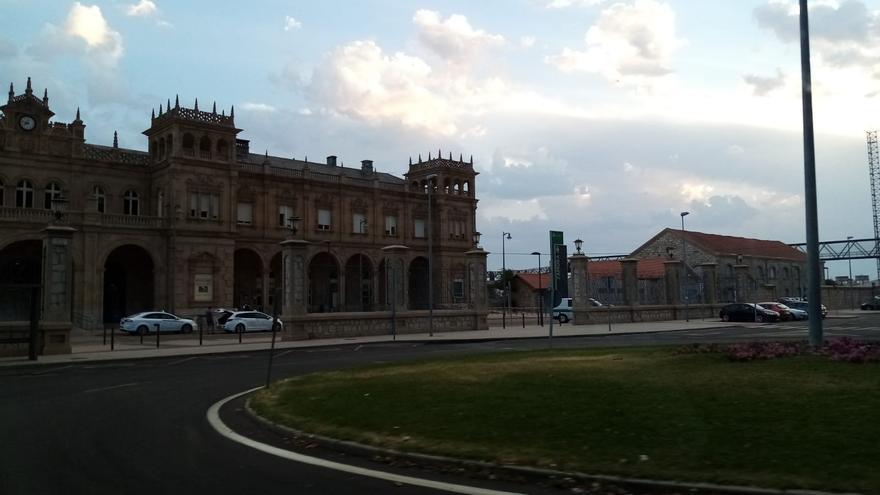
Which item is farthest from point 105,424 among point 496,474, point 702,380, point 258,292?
point 258,292

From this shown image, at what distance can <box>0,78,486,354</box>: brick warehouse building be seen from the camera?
42344 mm

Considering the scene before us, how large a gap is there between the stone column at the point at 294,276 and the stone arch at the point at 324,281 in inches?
1151

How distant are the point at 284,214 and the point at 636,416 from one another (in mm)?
54229

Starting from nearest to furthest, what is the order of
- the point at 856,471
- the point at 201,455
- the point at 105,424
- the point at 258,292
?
the point at 856,471 → the point at 201,455 → the point at 105,424 → the point at 258,292

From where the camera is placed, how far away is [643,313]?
4584 centimetres

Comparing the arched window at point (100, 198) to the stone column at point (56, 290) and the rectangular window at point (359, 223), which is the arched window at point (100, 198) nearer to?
the rectangular window at point (359, 223)

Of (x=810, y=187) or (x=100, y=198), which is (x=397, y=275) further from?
(x=100, y=198)

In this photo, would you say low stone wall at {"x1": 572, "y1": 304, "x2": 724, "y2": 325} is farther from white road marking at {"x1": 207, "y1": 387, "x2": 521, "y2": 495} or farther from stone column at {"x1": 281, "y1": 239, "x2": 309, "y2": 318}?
white road marking at {"x1": 207, "y1": 387, "x2": 521, "y2": 495}

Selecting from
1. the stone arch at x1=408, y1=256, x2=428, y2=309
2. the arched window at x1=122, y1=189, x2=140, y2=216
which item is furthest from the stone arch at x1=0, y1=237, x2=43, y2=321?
the stone arch at x1=408, y1=256, x2=428, y2=309

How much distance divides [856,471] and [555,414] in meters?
3.51

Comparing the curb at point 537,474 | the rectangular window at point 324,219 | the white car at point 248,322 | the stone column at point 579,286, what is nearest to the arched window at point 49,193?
the white car at point 248,322

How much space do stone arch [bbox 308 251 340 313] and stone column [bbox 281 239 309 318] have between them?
2923cm

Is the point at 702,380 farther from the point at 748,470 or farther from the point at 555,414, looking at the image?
the point at 748,470

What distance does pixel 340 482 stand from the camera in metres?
6.60
